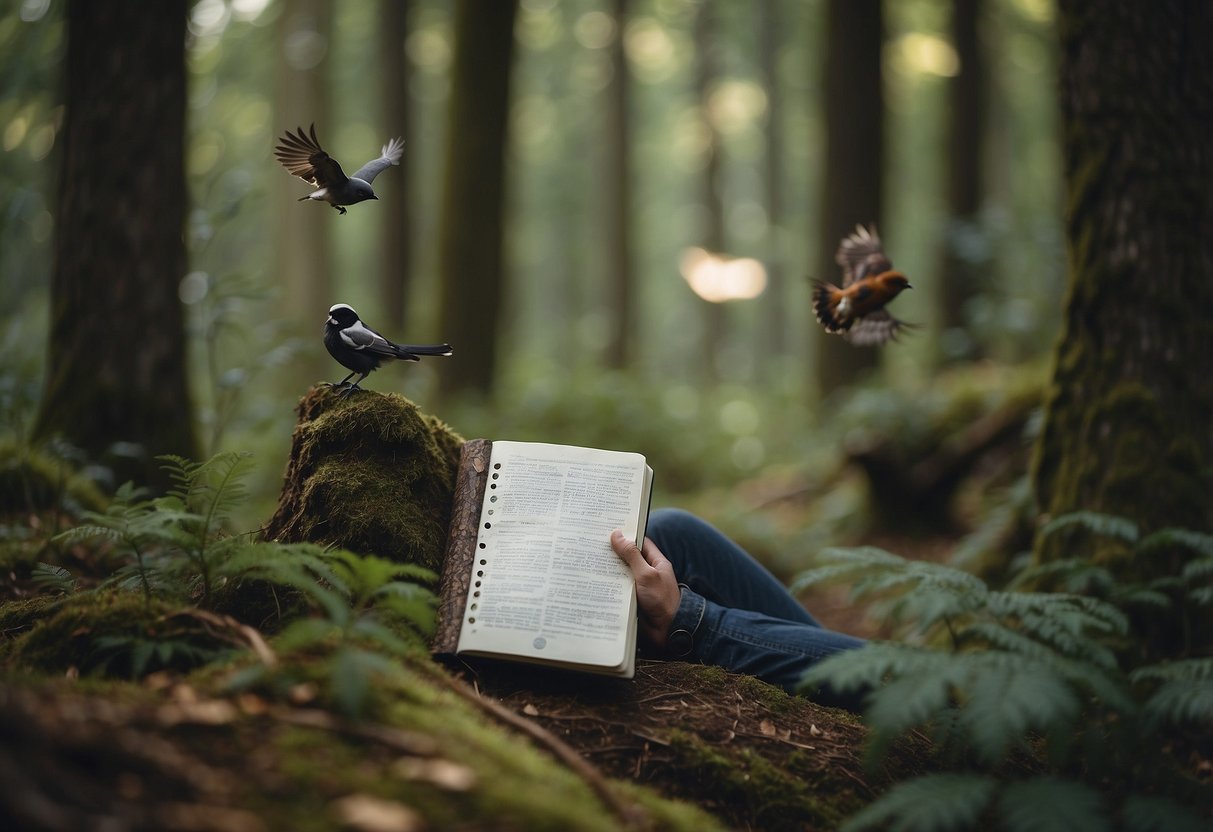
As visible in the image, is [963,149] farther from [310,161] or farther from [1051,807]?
[1051,807]

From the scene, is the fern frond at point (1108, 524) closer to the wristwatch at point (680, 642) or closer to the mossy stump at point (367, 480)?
the wristwatch at point (680, 642)

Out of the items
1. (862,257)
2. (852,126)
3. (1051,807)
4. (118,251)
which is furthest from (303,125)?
(1051,807)

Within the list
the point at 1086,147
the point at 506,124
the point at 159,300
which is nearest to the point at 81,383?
the point at 159,300

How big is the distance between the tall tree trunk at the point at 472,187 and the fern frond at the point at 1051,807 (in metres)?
8.03

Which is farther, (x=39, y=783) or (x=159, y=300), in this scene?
(x=159, y=300)

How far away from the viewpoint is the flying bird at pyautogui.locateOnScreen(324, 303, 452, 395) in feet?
7.91

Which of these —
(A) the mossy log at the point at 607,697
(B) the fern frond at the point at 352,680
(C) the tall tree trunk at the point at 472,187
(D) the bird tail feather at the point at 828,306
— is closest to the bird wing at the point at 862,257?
(D) the bird tail feather at the point at 828,306

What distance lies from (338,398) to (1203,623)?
11.3ft

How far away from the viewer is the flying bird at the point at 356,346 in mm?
2410

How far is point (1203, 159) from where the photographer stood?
11.6 ft

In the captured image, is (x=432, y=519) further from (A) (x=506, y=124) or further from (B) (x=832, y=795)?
(A) (x=506, y=124)

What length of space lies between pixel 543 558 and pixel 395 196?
11.4 m

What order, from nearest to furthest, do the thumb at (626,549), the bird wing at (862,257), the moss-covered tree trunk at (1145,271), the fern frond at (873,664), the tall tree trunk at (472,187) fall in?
1. the fern frond at (873,664)
2. the thumb at (626,549)
3. the bird wing at (862,257)
4. the moss-covered tree trunk at (1145,271)
5. the tall tree trunk at (472,187)

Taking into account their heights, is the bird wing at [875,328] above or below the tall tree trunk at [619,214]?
below
